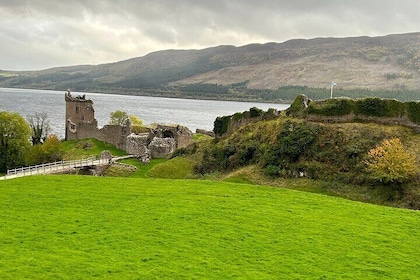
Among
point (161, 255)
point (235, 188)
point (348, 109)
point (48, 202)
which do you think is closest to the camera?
point (161, 255)

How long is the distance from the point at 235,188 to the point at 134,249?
1303 cm

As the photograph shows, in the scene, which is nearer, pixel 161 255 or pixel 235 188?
pixel 161 255

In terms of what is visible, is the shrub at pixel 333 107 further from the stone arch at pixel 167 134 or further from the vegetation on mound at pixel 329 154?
the stone arch at pixel 167 134

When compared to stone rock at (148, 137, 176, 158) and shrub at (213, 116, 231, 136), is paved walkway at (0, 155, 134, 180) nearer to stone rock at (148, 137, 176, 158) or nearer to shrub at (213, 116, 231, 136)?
stone rock at (148, 137, 176, 158)

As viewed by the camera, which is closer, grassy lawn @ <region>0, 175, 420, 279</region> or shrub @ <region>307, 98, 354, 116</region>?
grassy lawn @ <region>0, 175, 420, 279</region>

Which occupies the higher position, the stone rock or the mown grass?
the stone rock

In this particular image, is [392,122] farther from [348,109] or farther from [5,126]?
[5,126]

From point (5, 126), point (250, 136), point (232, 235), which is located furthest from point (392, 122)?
point (5, 126)

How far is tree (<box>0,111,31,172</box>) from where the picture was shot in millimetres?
71062

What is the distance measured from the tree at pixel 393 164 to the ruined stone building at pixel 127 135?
37793mm

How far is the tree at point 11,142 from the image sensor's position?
71.1m

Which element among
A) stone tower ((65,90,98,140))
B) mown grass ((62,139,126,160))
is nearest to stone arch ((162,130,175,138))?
mown grass ((62,139,126,160))

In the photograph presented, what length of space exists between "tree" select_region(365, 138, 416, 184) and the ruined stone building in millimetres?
37793

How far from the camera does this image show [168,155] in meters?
70.4
